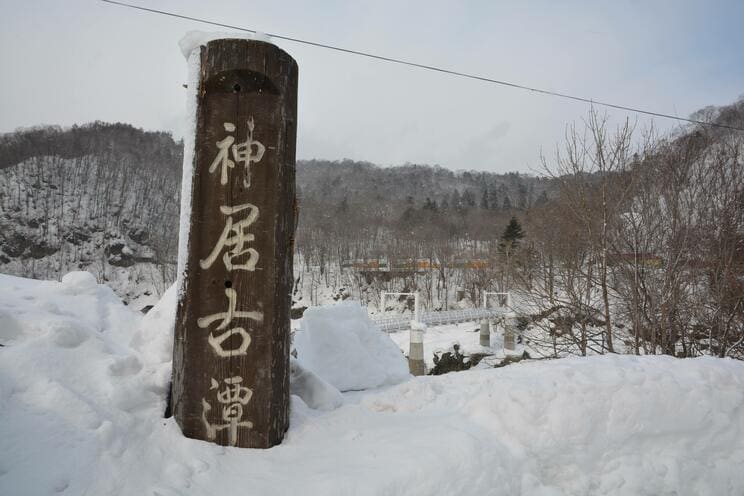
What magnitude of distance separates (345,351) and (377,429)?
141 cm

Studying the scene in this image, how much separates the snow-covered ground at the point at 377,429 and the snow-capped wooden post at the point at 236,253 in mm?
180

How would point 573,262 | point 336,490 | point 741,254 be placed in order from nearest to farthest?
point 336,490 → point 741,254 → point 573,262

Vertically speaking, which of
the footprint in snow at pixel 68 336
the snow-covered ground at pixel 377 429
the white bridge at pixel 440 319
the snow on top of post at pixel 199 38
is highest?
the snow on top of post at pixel 199 38

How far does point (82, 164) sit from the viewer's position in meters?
48.8

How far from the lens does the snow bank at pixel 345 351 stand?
3787mm

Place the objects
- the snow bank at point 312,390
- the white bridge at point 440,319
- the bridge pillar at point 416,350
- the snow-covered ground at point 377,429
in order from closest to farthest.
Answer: the snow-covered ground at point 377,429
the snow bank at point 312,390
the bridge pillar at point 416,350
the white bridge at point 440,319

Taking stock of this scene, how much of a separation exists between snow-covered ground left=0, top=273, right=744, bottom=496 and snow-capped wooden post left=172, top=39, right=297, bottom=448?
0.59 feet

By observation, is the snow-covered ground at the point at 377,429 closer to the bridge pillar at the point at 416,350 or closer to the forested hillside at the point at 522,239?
the forested hillside at the point at 522,239

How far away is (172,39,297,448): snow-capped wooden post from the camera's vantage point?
7.84 feet

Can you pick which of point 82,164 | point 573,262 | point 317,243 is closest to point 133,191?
point 82,164

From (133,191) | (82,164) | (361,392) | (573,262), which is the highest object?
(82,164)

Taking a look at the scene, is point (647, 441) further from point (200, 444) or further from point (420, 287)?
point (420, 287)

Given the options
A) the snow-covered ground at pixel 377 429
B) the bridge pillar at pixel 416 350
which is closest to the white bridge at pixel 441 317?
the bridge pillar at pixel 416 350

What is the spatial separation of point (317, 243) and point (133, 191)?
24.4m
